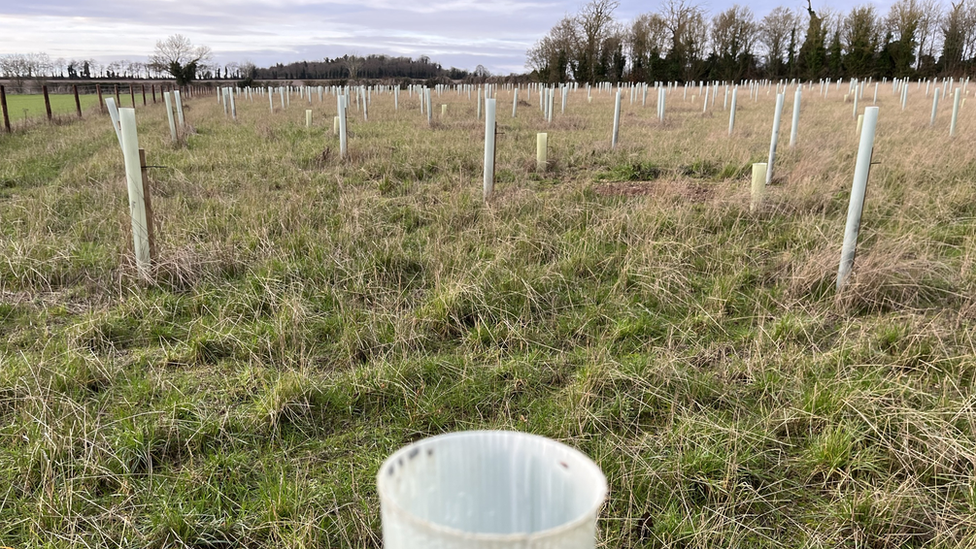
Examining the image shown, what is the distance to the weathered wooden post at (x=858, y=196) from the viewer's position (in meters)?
3.98

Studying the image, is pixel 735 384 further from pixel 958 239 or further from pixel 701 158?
pixel 701 158

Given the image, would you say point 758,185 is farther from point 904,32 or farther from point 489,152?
Result: point 904,32

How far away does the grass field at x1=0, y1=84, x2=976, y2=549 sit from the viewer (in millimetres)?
2143

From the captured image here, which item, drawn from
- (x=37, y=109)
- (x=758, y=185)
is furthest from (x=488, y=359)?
(x=37, y=109)

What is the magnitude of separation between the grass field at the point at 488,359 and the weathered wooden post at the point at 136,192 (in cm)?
12

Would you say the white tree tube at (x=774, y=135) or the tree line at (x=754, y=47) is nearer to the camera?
the white tree tube at (x=774, y=135)

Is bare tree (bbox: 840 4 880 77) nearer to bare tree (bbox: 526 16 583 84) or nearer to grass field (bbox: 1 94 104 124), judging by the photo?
bare tree (bbox: 526 16 583 84)

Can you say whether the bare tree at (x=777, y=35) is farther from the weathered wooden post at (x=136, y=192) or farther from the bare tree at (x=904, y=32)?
the weathered wooden post at (x=136, y=192)

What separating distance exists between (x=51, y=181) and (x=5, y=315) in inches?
205

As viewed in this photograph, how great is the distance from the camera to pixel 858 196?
3.99m

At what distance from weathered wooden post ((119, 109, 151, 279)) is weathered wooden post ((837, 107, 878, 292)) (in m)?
4.60

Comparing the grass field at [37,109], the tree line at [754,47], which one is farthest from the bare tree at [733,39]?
the grass field at [37,109]

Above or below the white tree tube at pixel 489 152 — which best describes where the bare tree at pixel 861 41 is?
above

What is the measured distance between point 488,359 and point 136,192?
8.92ft
